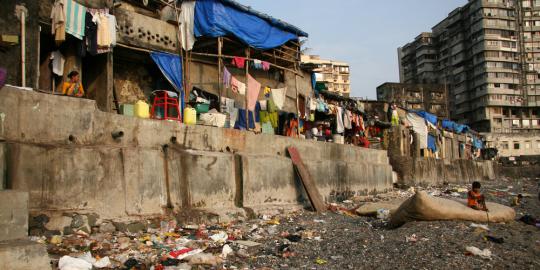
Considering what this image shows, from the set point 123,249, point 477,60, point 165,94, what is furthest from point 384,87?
point 123,249

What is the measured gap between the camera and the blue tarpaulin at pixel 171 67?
40.6 feet

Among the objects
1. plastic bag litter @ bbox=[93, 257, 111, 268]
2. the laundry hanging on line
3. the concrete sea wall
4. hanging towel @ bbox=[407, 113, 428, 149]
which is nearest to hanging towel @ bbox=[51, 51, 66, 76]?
the laundry hanging on line

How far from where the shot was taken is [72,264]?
17.5 feet

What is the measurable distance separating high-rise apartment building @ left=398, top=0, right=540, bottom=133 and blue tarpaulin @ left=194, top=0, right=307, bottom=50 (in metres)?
60.4

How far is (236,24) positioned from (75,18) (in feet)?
16.7

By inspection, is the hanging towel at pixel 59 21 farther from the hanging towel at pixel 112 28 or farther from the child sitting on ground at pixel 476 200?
the child sitting on ground at pixel 476 200

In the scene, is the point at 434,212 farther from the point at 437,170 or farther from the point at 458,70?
the point at 458,70

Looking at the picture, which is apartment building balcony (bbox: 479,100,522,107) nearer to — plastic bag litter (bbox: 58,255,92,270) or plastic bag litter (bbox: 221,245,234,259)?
plastic bag litter (bbox: 221,245,234,259)

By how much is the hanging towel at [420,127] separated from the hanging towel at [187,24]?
20.3 m

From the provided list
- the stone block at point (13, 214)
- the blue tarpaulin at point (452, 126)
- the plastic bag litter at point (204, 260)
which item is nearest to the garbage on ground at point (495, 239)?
the plastic bag litter at point (204, 260)

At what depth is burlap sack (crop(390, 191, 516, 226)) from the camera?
8945 mm

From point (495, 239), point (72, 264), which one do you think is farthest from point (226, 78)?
point (72, 264)

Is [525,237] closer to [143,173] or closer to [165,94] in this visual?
[143,173]

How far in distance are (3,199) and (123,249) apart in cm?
206
